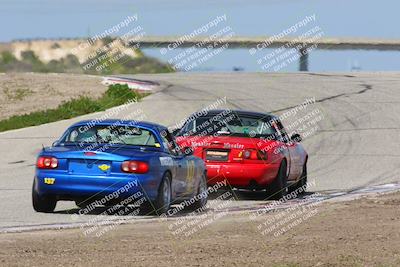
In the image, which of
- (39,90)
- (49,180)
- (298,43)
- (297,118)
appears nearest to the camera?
(49,180)

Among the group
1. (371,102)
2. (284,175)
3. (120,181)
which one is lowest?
(371,102)

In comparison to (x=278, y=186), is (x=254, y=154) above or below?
above

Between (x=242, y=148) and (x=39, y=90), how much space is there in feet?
67.7

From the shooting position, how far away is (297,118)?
31.9 m

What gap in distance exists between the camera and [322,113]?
32.4m

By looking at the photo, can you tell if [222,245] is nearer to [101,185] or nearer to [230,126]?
[101,185]

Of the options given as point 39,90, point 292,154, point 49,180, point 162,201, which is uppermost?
point 39,90

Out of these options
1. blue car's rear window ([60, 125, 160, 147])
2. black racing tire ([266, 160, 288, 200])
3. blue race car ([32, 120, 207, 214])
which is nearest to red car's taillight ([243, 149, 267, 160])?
black racing tire ([266, 160, 288, 200])

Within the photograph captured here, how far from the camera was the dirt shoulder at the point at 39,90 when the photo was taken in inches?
1309

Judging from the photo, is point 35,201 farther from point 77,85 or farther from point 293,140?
point 77,85

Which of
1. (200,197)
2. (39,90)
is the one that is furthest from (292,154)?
(39,90)

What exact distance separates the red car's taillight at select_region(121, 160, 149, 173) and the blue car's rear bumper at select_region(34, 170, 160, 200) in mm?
60

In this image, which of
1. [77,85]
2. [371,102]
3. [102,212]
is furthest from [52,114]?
[102,212]

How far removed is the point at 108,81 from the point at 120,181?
2477cm
